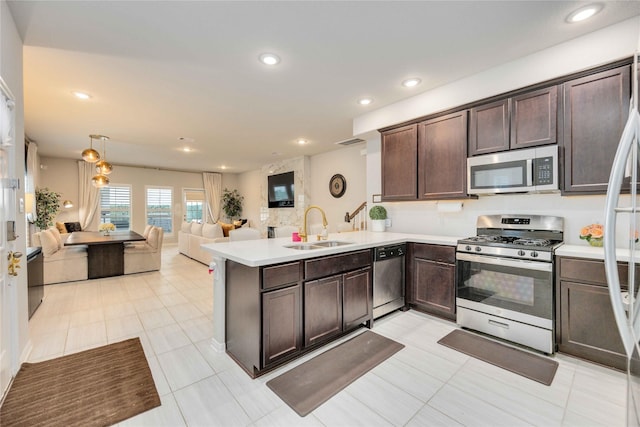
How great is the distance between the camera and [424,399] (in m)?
1.80

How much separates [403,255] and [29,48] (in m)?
4.12

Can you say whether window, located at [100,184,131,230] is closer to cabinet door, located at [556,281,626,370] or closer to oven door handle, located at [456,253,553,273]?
oven door handle, located at [456,253,553,273]

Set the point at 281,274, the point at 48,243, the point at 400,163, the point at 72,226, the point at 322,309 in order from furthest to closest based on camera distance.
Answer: the point at 72,226
the point at 48,243
the point at 400,163
the point at 322,309
the point at 281,274

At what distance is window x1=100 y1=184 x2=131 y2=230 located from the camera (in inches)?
326

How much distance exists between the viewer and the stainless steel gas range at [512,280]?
7.60 feet

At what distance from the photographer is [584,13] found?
1981mm

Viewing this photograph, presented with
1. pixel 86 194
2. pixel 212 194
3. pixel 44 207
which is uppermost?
pixel 212 194

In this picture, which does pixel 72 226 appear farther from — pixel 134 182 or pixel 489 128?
pixel 489 128

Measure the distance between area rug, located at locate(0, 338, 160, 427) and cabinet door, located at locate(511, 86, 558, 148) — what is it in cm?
373

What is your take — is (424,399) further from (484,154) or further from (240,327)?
(484,154)

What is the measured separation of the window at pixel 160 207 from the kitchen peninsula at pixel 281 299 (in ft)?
26.4

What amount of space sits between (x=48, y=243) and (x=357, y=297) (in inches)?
201

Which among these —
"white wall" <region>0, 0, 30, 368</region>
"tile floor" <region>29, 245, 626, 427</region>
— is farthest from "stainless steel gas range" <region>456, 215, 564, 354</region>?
"white wall" <region>0, 0, 30, 368</region>

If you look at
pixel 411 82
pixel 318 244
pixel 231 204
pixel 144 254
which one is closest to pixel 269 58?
pixel 411 82
